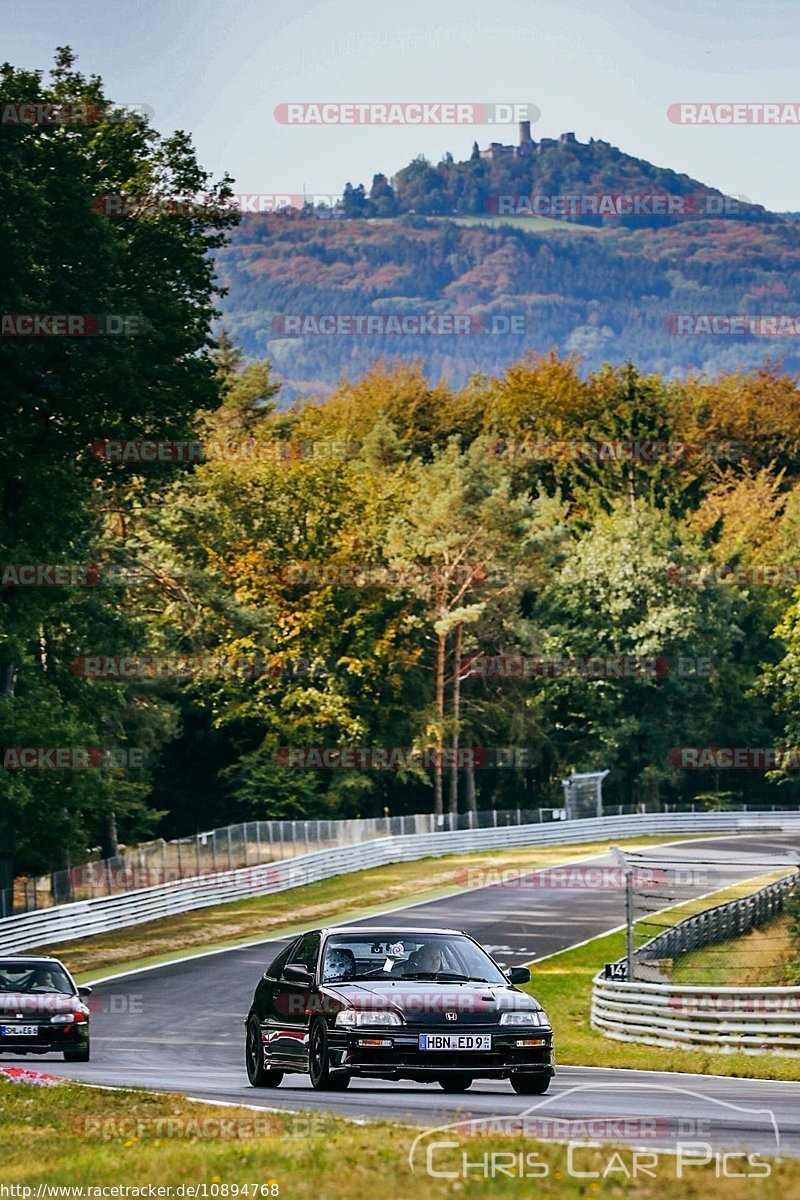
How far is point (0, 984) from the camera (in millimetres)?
23781

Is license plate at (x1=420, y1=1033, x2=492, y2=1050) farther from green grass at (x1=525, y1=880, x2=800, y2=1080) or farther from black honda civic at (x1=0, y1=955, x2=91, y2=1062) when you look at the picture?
black honda civic at (x1=0, y1=955, x2=91, y2=1062)

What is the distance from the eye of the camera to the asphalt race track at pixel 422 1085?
1423 cm

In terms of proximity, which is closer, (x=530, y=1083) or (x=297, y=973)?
(x=530, y=1083)

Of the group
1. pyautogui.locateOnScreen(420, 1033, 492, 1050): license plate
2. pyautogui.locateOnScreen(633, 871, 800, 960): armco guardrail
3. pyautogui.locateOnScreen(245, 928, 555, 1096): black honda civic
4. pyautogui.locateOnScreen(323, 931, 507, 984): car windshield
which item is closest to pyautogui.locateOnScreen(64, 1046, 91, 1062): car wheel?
pyautogui.locateOnScreen(245, 928, 555, 1096): black honda civic

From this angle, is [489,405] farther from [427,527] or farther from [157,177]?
[157,177]

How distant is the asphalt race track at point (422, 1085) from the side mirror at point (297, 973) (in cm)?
96

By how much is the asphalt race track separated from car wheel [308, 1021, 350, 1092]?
0.12m

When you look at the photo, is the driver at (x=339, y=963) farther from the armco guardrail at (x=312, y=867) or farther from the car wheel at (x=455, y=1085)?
the armco guardrail at (x=312, y=867)

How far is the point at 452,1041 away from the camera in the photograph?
15820mm

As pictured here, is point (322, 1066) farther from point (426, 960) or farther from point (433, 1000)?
point (426, 960)

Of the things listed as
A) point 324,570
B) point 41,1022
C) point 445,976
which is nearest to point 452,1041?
point 445,976

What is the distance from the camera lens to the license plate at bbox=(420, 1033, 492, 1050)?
15.8m

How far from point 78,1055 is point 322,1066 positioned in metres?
7.97

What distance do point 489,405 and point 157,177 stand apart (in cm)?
6895
